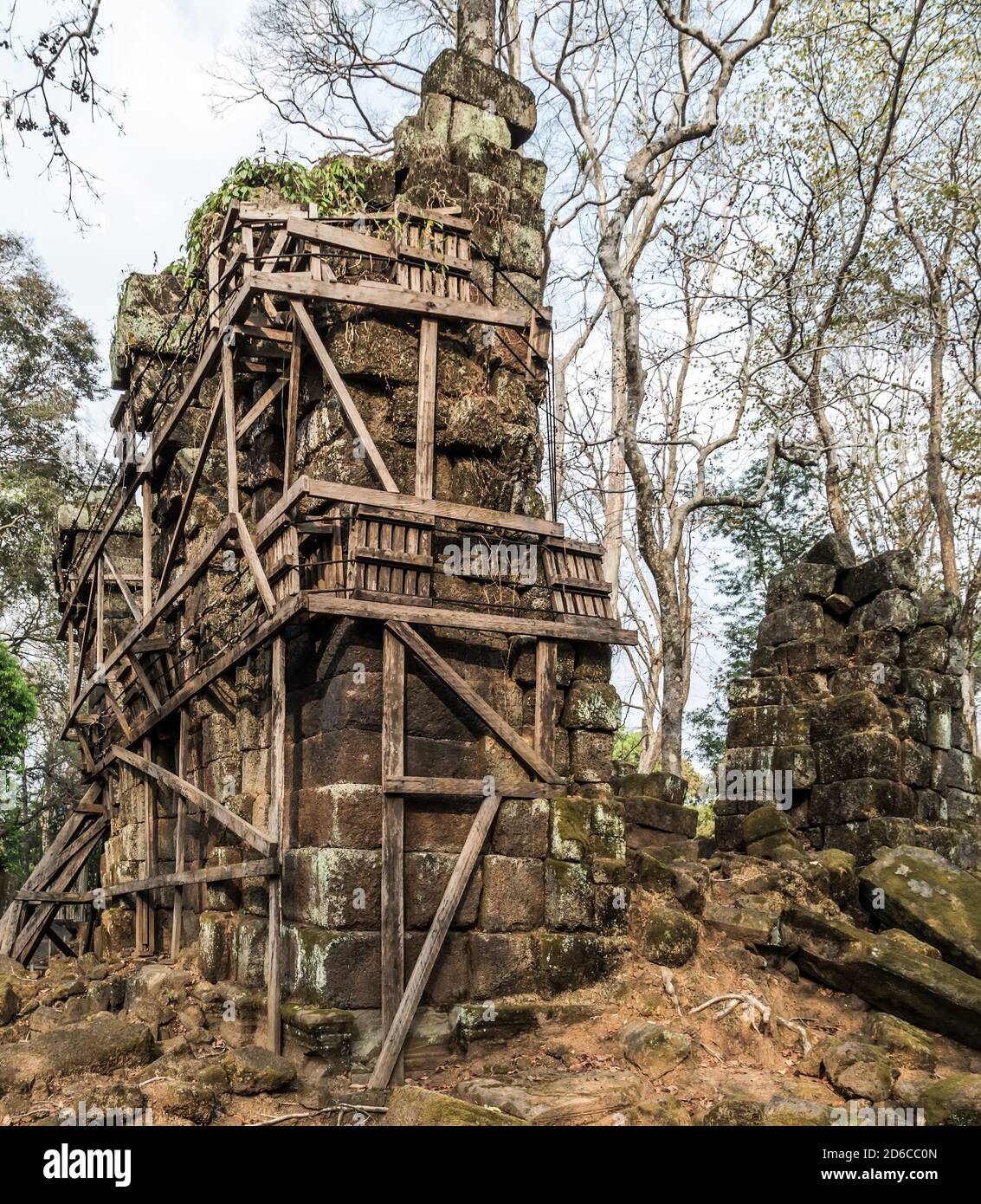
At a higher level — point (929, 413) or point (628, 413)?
point (929, 413)

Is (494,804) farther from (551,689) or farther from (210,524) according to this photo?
(210,524)

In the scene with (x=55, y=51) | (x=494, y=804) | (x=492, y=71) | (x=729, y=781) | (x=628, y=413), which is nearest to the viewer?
(x=55, y=51)

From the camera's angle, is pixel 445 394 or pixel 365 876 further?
pixel 445 394

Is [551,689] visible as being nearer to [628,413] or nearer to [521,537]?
[521,537]

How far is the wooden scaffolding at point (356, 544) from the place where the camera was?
676 centimetres

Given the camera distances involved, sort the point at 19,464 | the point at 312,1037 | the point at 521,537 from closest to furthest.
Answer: the point at 312,1037
the point at 521,537
the point at 19,464

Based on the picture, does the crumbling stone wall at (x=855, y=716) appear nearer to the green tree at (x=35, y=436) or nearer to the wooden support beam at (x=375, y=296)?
the wooden support beam at (x=375, y=296)

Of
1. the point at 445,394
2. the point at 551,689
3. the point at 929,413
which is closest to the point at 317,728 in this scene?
the point at 551,689

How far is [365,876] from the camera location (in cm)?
661

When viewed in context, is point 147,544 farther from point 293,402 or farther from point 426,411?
point 426,411

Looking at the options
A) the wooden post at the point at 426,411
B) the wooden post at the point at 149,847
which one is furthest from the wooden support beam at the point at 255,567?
the wooden post at the point at 149,847

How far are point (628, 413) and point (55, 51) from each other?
9.04 meters

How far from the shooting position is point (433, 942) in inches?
259

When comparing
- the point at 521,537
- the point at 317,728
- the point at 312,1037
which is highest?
the point at 521,537
